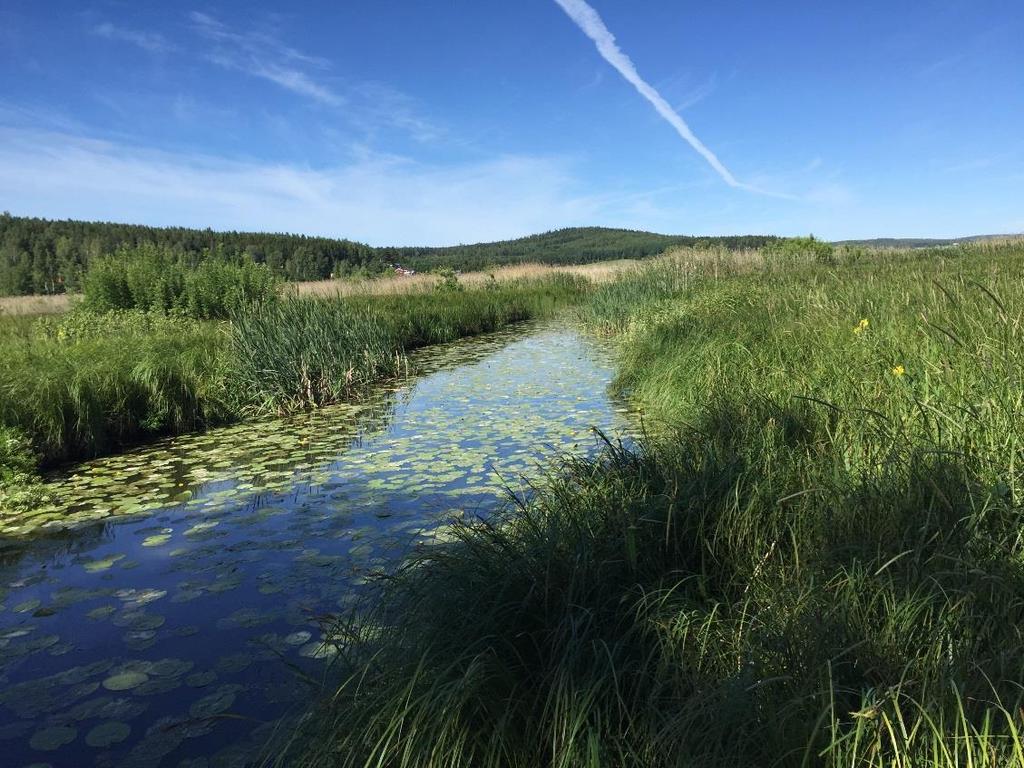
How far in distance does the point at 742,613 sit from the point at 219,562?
3.04 m

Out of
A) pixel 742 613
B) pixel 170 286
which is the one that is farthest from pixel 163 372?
pixel 170 286

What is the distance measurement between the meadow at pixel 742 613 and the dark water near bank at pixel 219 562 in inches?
20.5

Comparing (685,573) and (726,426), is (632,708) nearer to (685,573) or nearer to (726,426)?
(685,573)

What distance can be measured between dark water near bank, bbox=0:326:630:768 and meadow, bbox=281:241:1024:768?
52 centimetres

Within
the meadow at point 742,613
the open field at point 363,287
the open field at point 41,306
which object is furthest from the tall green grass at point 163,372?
the meadow at point 742,613

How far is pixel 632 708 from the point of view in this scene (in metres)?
1.74

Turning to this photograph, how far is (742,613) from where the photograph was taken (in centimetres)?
200

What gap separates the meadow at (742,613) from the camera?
59.5 inches

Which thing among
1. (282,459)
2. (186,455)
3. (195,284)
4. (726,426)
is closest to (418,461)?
(282,459)

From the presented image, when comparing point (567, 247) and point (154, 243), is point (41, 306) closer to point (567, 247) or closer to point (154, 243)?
point (154, 243)

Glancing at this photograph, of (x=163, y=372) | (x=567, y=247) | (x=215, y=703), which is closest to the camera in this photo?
(x=215, y=703)

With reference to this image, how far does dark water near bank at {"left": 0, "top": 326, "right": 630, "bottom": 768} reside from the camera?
239cm

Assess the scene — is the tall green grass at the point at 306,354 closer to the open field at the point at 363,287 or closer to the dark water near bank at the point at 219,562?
the dark water near bank at the point at 219,562

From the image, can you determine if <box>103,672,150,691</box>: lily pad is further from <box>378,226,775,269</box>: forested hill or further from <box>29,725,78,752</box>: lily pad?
<box>378,226,775,269</box>: forested hill
